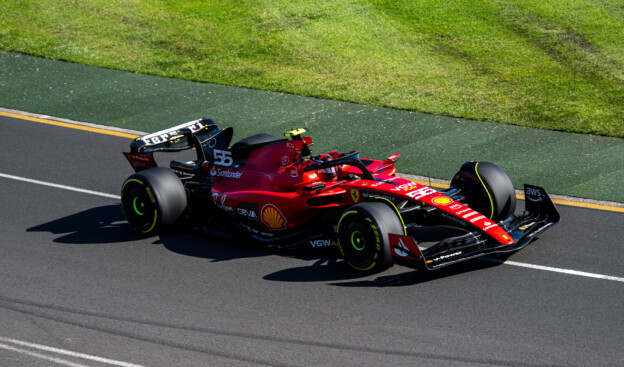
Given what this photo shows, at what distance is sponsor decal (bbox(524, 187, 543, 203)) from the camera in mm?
10352

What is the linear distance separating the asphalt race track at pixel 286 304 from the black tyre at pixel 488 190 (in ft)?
1.96

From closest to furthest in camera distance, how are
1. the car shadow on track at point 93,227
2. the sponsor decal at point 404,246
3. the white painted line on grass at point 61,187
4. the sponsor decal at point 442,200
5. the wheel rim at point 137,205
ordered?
the sponsor decal at point 404,246 → the sponsor decal at point 442,200 → the wheel rim at point 137,205 → the car shadow on track at point 93,227 → the white painted line on grass at point 61,187

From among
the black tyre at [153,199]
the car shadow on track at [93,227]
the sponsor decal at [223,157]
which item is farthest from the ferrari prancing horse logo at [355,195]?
the car shadow on track at [93,227]

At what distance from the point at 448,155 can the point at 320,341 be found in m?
6.56

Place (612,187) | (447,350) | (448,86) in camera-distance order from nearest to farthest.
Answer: (447,350)
(612,187)
(448,86)

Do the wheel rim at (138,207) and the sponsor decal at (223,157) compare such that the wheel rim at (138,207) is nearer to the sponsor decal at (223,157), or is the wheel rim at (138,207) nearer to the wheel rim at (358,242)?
the sponsor decal at (223,157)

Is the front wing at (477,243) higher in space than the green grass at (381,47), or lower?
lower

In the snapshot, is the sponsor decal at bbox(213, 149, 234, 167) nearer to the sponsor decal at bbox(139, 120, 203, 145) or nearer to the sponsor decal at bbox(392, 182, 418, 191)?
the sponsor decal at bbox(139, 120, 203, 145)

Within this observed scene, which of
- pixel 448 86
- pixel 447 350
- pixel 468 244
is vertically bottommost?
pixel 447 350

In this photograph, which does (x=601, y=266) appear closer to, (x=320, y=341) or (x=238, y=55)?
(x=320, y=341)

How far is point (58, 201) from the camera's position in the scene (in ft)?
41.5

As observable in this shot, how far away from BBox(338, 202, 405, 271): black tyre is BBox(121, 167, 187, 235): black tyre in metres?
2.46

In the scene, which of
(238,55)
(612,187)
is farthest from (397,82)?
(612,187)

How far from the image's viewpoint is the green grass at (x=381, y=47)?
17.0m
